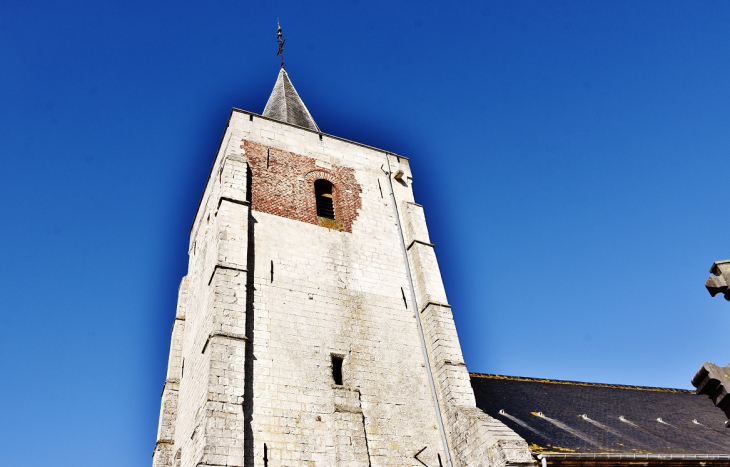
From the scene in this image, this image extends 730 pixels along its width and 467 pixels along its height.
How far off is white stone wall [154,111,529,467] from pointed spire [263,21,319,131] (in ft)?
10.0

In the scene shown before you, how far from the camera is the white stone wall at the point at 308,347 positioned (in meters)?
9.14

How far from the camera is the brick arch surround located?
1287 cm

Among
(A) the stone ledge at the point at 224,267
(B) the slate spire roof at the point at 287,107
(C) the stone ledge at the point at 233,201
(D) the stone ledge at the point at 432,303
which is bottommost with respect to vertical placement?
(D) the stone ledge at the point at 432,303

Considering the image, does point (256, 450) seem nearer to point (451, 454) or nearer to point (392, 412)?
point (392, 412)

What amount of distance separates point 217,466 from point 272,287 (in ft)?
13.2

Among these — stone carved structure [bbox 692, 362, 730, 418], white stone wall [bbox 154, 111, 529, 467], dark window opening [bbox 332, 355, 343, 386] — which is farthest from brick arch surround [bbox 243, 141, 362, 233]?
stone carved structure [bbox 692, 362, 730, 418]

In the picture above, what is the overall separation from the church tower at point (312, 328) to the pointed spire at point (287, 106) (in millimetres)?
2543

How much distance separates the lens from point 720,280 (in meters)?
4.19

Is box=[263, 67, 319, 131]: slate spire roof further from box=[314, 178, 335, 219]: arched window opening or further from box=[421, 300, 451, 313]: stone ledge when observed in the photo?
box=[421, 300, 451, 313]: stone ledge

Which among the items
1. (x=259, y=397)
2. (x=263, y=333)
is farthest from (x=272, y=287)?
(x=259, y=397)

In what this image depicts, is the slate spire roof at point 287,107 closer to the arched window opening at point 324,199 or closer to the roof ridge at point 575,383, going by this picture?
the arched window opening at point 324,199

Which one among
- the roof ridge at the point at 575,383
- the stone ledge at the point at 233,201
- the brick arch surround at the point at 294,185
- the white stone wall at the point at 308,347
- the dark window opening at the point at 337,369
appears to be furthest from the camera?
the roof ridge at the point at 575,383

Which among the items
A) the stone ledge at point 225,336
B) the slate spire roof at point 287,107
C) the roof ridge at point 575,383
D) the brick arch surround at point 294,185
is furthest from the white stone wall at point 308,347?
the roof ridge at point 575,383

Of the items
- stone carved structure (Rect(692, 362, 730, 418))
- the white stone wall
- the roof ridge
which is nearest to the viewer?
stone carved structure (Rect(692, 362, 730, 418))
